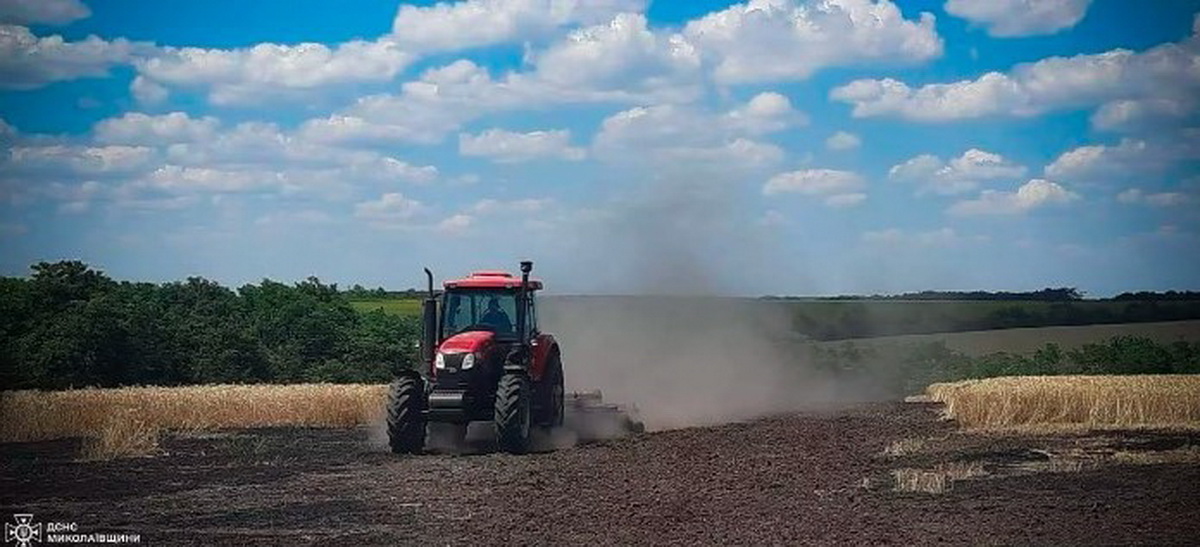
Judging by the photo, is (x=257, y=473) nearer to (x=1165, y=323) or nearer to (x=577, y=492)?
(x=577, y=492)

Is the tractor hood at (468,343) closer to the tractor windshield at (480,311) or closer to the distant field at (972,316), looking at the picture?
the tractor windshield at (480,311)

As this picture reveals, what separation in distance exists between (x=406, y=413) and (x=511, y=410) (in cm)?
216

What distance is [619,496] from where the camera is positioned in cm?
1794

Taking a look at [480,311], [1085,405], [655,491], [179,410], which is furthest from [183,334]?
[655,491]

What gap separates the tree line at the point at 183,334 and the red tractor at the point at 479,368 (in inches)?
711

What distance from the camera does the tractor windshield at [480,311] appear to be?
24703 millimetres

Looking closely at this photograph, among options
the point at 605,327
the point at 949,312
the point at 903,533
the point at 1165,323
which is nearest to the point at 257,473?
the point at 903,533

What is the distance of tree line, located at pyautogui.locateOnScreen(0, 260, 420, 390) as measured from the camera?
51219mm

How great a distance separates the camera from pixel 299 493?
61.8ft

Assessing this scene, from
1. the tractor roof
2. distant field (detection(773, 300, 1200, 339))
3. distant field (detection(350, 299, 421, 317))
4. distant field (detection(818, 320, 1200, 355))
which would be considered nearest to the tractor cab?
the tractor roof

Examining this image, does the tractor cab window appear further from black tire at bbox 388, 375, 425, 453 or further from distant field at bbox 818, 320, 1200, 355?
distant field at bbox 818, 320, 1200, 355

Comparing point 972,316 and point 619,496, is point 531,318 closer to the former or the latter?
point 619,496

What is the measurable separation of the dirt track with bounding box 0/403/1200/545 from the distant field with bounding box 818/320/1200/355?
4709cm

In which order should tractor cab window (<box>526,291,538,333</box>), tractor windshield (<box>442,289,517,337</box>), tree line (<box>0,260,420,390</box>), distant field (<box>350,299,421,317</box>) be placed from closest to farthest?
tractor windshield (<box>442,289,517,337</box>) < tractor cab window (<box>526,291,538,333</box>) < tree line (<box>0,260,420,390</box>) < distant field (<box>350,299,421,317</box>)
